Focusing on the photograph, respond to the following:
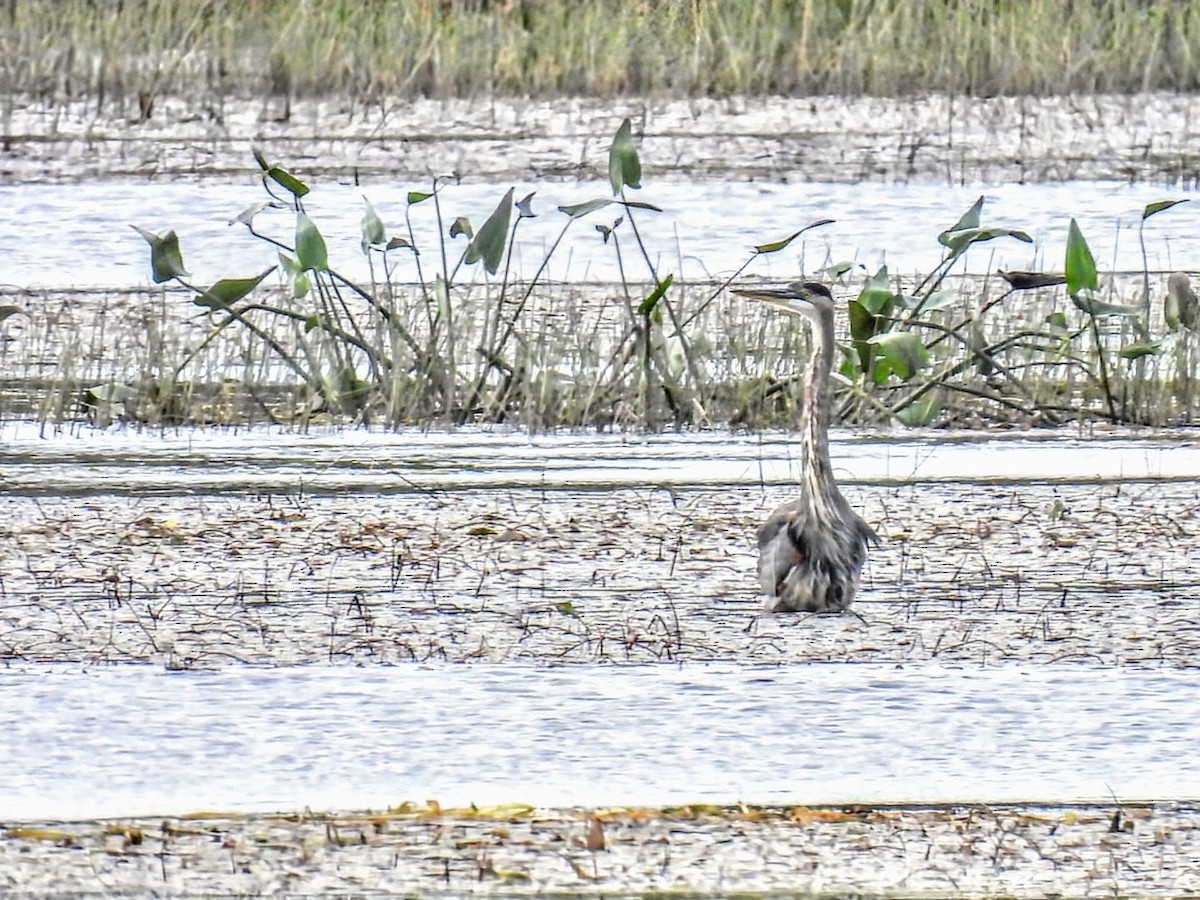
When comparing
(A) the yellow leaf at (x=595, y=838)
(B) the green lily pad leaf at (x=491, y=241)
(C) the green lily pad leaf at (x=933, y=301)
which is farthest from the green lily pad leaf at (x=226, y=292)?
(A) the yellow leaf at (x=595, y=838)

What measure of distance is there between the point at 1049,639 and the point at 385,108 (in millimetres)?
13161

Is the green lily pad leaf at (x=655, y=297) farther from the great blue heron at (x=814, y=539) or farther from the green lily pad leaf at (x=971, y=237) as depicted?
the great blue heron at (x=814, y=539)

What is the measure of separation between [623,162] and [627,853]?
18.7 feet

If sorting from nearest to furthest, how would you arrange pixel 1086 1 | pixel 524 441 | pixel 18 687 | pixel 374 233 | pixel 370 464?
pixel 18 687 → pixel 370 464 → pixel 524 441 → pixel 374 233 → pixel 1086 1

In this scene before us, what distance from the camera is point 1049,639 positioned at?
19.9 feet

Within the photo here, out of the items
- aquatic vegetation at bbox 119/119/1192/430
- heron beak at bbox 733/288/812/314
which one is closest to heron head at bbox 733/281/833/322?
heron beak at bbox 733/288/812/314

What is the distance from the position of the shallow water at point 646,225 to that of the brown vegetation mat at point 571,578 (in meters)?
5.58

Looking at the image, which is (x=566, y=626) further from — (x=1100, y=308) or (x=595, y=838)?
(x=1100, y=308)

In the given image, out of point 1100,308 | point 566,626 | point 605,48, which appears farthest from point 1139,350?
point 605,48

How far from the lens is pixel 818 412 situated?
6793mm

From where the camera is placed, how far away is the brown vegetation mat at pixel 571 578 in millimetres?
6012

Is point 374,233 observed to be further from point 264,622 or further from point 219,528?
point 264,622

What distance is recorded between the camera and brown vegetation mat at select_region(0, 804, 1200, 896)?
13.7 ft

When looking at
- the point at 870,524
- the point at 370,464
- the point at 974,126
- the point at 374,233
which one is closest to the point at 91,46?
the point at 974,126
